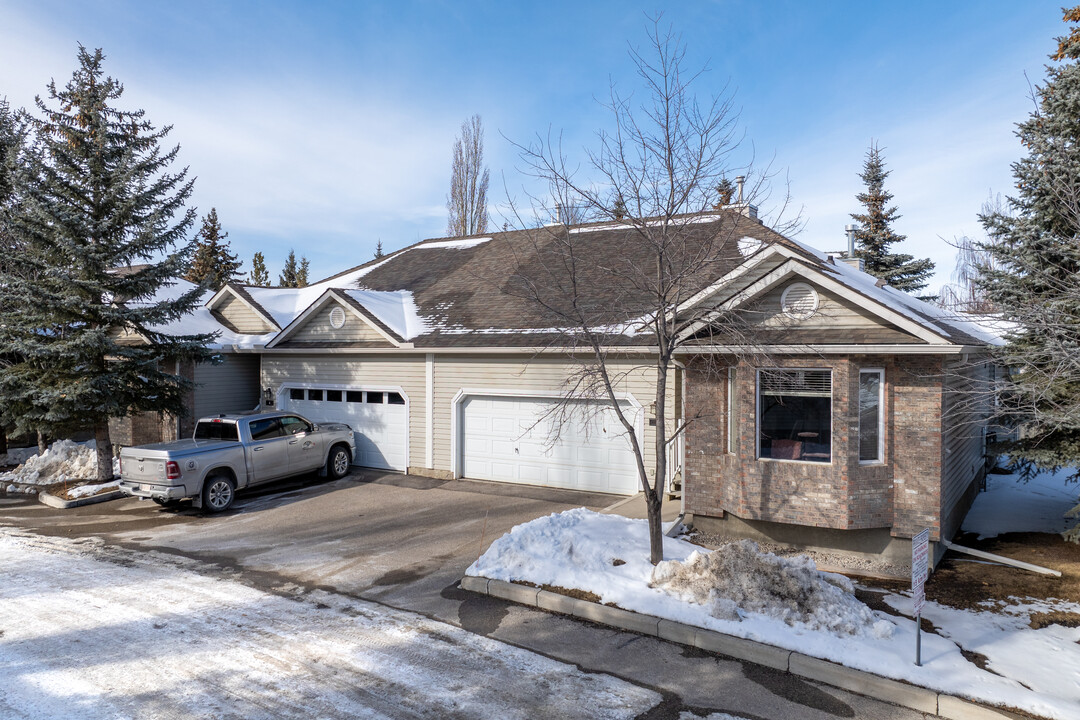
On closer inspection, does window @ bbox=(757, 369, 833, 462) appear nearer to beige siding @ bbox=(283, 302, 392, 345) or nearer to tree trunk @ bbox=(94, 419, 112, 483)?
beige siding @ bbox=(283, 302, 392, 345)

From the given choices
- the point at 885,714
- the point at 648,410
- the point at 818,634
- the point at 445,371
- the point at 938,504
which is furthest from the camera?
the point at 445,371

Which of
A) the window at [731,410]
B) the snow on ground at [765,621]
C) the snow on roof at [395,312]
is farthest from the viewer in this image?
the snow on roof at [395,312]

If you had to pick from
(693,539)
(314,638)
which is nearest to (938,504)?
(693,539)

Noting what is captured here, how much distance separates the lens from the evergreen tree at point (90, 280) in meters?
13.0

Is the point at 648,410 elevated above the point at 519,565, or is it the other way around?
the point at 648,410

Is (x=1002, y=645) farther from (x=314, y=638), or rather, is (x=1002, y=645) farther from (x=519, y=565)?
(x=314, y=638)

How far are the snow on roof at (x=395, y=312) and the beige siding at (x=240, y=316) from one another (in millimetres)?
3751

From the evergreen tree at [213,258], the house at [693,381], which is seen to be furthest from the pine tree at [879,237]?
the evergreen tree at [213,258]

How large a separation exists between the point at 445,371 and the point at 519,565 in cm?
727

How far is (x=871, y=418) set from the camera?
8.86 meters

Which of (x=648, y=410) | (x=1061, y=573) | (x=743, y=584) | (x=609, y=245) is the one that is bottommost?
(x=1061, y=573)

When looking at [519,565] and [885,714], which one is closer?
[885,714]

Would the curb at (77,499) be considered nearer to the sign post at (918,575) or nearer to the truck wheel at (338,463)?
the truck wheel at (338,463)

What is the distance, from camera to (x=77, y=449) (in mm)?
15508
